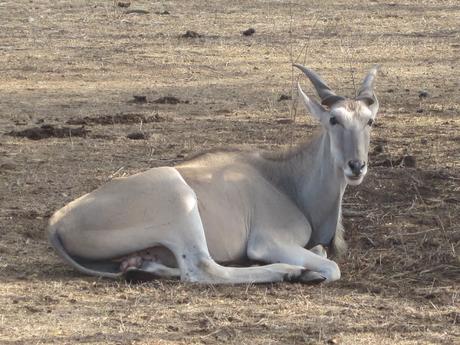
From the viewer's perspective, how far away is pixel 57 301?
20.8 ft

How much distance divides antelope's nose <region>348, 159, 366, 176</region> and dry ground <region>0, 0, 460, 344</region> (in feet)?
1.86

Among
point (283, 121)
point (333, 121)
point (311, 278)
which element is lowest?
point (283, 121)

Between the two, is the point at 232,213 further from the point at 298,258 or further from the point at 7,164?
the point at 7,164

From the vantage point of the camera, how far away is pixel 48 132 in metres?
10.2

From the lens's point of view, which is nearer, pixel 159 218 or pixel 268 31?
pixel 159 218

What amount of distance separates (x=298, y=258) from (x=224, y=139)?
320cm

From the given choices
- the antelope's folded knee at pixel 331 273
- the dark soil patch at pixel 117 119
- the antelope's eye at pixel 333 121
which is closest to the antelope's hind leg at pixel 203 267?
the antelope's folded knee at pixel 331 273

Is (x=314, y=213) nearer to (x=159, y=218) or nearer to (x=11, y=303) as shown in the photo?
(x=159, y=218)

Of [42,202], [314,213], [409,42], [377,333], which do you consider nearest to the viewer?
[377,333]

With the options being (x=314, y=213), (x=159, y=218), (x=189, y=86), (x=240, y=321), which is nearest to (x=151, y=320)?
(x=240, y=321)

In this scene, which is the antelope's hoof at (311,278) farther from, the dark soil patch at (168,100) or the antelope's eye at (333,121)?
the dark soil patch at (168,100)

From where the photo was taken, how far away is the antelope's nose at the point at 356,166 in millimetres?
6984

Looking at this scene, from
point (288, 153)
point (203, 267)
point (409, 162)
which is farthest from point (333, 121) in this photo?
point (409, 162)

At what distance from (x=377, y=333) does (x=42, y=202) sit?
10.2 feet
